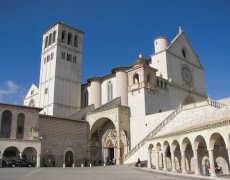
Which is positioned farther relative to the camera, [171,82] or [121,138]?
[171,82]

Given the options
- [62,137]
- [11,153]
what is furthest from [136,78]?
[11,153]

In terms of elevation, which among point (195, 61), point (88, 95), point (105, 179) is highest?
point (195, 61)

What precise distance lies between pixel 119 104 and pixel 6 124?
1382cm

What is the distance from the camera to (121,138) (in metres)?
37.1

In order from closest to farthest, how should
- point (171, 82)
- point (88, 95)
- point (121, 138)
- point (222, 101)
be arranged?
point (222, 101)
point (121, 138)
point (171, 82)
point (88, 95)

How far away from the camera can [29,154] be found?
106 ft

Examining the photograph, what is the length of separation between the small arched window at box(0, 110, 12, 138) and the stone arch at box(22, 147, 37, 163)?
2506 millimetres

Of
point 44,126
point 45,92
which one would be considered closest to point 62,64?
point 45,92

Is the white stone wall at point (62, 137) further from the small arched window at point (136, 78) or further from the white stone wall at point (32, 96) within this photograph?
the white stone wall at point (32, 96)

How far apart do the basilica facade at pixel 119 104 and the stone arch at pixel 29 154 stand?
0.79m

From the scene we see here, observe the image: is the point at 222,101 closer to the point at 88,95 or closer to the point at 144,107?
the point at 144,107

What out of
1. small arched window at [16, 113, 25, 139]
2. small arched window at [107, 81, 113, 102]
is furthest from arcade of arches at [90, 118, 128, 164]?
small arched window at [16, 113, 25, 139]

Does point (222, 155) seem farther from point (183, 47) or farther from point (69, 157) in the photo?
point (183, 47)

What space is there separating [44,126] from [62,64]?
54.8 feet
